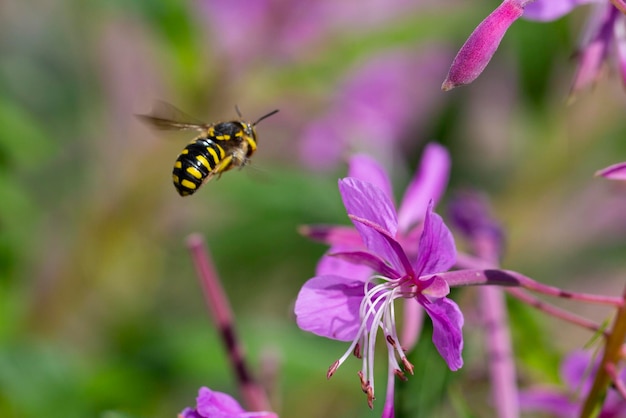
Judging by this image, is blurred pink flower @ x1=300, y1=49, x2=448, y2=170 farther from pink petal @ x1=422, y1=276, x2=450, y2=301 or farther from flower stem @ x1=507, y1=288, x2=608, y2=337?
pink petal @ x1=422, y1=276, x2=450, y2=301

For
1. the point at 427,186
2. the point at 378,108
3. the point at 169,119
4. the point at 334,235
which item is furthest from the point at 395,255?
the point at 378,108

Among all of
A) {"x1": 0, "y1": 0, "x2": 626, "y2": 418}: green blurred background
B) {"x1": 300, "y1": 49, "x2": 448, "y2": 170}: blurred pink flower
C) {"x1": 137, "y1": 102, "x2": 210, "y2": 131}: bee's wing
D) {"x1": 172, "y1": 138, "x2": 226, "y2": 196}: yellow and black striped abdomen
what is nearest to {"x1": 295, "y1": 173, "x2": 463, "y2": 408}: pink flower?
{"x1": 172, "y1": 138, "x2": 226, "y2": 196}: yellow and black striped abdomen

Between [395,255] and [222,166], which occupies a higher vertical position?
[222,166]

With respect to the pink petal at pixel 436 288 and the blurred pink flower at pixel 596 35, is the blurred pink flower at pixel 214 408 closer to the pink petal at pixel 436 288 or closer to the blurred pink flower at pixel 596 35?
the pink petal at pixel 436 288

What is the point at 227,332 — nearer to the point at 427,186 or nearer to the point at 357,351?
the point at 357,351

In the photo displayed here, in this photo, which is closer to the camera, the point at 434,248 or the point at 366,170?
the point at 434,248

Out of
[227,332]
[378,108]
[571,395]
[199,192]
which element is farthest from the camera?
[378,108]

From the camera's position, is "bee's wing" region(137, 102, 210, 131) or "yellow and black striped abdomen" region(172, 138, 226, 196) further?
"bee's wing" region(137, 102, 210, 131)
